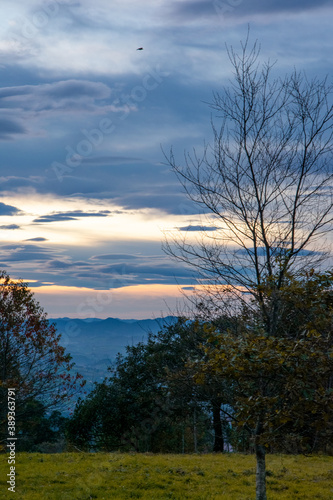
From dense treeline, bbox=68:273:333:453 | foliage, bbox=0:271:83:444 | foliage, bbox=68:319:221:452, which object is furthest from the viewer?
foliage, bbox=68:319:221:452

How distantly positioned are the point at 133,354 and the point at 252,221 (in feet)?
92.2

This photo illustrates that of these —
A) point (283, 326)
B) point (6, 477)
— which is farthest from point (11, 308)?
point (283, 326)

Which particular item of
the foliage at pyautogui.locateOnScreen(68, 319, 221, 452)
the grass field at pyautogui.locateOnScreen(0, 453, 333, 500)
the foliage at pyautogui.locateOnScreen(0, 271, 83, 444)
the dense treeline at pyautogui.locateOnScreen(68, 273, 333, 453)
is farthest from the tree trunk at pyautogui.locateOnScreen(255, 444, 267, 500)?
the foliage at pyautogui.locateOnScreen(68, 319, 221, 452)

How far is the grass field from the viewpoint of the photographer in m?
12.5

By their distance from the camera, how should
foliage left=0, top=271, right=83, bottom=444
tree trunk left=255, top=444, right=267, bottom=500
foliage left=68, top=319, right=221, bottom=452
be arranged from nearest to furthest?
1. tree trunk left=255, top=444, right=267, bottom=500
2. foliage left=0, top=271, right=83, bottom=444
3. foliage left=68, top=319, right=221, bottom=452

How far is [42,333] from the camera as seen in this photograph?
20719 millimetres

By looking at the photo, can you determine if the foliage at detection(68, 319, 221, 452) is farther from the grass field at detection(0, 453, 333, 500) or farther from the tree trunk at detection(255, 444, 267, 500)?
the tree trunk at detection(255, 444, 267, 500)

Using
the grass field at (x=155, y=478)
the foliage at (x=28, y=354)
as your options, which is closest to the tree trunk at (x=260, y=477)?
the grass field at (x=155, y=478)

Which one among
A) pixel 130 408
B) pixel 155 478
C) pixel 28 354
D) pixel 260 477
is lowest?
pixel 130 408

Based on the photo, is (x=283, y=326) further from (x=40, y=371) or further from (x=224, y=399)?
(x=40, y=371)

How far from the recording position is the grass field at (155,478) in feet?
41.1

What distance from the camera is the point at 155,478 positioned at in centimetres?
1438

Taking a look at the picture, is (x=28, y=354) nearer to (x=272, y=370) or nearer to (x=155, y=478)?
(x=155, y=478)

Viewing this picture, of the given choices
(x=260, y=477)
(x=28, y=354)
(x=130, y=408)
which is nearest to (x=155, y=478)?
(x=260, y=477)
